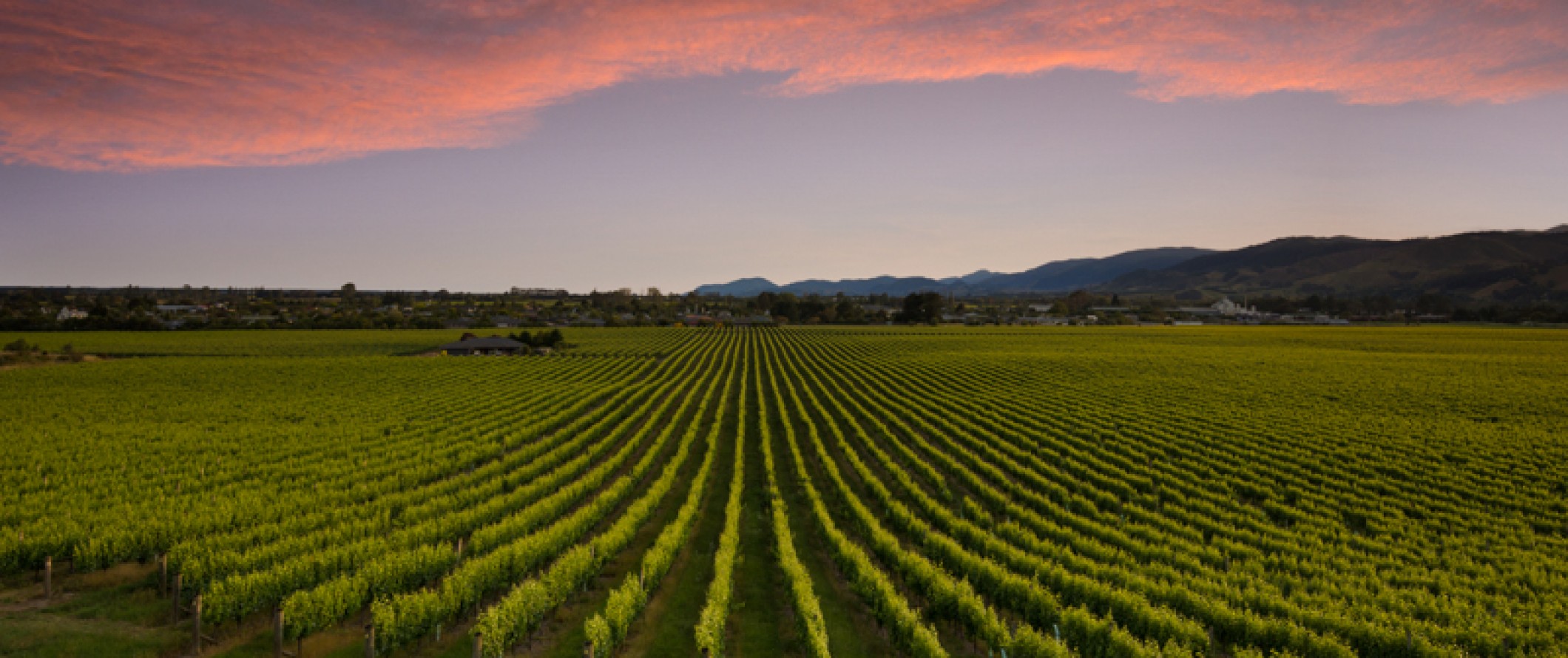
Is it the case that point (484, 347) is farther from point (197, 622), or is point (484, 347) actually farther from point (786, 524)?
point (197, 622)

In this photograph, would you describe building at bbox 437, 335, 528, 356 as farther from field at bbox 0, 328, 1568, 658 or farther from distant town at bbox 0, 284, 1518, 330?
distant town at bbox 0, 284, 1518, 330

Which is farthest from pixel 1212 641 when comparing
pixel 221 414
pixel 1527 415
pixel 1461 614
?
pixel 221 414

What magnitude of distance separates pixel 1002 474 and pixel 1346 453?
14.0m

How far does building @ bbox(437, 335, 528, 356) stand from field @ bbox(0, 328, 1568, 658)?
40.1 m

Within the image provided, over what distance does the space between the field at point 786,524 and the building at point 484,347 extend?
4011 centimetres

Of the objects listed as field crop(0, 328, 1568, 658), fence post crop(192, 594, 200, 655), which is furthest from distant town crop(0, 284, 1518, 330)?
fence post crop(192, 594, 200, 655)

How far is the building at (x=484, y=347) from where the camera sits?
270 ft

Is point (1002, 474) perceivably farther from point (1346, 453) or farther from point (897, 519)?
point (1346, 453)

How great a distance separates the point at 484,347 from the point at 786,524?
75.9 meters

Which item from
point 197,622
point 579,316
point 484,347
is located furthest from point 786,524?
point 579,316

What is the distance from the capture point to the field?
36.6 ft

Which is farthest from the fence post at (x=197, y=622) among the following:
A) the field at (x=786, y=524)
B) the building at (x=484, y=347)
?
the building at (x=484, y=347)

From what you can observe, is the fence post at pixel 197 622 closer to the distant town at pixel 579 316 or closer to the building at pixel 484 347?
the building at pixel 484 347

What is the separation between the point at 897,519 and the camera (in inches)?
699
